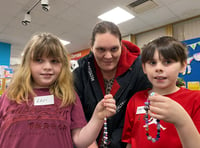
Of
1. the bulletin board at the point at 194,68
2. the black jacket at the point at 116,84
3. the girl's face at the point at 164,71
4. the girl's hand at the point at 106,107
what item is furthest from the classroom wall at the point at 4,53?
the girl's face at the point at 164,71

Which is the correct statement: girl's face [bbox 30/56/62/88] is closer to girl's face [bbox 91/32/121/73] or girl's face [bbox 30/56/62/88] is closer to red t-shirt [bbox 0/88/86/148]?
red t-shirt [bbox 0/88/86/148]

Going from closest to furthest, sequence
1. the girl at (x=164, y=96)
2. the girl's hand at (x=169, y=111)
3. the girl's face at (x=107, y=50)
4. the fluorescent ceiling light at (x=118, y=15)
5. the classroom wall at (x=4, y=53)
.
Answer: the girl's hand at (x=169, y=111) → the girl at (x=164, y=96) → the girl's face at (x=107, y=50) → the fluorescent ceiling light at (x=118, y=15) → the classroom wall at (x=4, y=53)

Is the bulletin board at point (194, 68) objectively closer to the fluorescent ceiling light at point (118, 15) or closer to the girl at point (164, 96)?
the fluorescent ceiling light at point (118, 15)

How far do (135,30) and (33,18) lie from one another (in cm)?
261

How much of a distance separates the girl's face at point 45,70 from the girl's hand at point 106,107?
316 mm

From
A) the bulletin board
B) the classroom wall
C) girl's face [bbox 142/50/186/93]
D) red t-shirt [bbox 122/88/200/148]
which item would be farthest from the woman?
the classroom wall

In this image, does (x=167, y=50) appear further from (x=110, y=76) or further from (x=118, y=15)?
(x=118, y=15)

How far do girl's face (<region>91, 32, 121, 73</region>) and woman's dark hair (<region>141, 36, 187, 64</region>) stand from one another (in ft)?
0.74

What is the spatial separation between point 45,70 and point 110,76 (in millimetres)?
472

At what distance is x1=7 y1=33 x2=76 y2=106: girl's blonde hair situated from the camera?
0.89m

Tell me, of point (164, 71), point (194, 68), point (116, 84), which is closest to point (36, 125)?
point (116, 84)

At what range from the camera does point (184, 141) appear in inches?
22.9

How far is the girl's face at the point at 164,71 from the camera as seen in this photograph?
2.47 feet

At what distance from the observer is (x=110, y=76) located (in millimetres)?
1172
